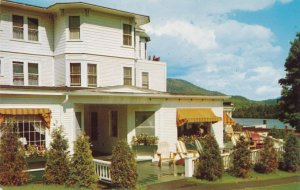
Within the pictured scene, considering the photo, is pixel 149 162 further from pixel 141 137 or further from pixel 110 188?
pixel 110 188

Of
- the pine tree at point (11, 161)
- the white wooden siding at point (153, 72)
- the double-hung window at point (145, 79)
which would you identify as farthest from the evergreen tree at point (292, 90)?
the pine tree at point (11, 161)

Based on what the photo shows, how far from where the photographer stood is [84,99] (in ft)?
59.1

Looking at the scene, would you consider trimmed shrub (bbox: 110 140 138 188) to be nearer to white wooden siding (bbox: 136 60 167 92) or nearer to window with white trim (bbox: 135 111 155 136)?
window with white trim (bbox: 135 111 155 136)

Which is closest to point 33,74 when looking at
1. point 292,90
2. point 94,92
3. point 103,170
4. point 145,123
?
point 94,92

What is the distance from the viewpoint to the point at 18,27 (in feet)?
71.5

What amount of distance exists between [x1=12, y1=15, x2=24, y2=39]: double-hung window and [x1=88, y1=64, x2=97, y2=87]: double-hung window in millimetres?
4652

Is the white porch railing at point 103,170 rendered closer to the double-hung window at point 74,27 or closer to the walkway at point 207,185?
the walkway at point 207,185

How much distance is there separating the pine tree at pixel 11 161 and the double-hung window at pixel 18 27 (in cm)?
1092

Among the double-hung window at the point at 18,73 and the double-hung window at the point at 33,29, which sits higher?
the double-hung window at the point at 33,29

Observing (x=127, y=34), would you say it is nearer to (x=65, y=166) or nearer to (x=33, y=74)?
(x=33, y=74)

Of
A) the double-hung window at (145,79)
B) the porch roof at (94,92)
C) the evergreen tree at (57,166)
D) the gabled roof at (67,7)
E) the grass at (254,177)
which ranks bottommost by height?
the grass at (254,177)

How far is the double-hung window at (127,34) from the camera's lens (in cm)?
2424

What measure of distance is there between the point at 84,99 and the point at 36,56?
672cm

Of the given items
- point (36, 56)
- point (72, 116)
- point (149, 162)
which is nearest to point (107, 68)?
point (36, 56)
